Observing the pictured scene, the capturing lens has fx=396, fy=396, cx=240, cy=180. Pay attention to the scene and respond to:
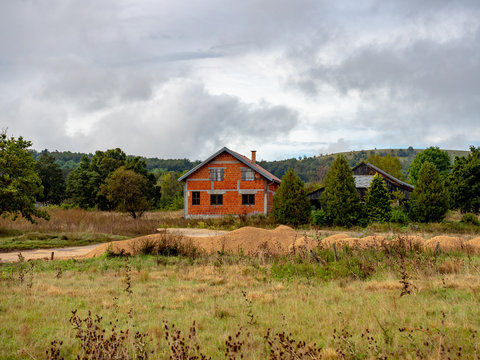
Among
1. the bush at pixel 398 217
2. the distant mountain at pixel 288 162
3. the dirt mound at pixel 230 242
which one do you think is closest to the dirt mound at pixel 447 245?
the dirt mound at pixel 230 242

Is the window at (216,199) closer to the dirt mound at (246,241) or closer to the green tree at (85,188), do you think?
the dirt mound at (246,241)

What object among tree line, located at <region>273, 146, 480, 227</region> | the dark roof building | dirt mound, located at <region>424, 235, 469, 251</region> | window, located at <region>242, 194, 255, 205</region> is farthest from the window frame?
dirt mound, located at <region>424, 235, 469, 251</region>

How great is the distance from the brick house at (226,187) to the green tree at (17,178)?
18223 millimetres

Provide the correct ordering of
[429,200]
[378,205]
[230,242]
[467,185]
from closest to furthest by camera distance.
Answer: [230,242] < [378,205] < [429,200] < [467,185]

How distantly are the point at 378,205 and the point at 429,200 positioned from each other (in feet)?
13.0

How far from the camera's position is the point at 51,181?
6500 centimetres

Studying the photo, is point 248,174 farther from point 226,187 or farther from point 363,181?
point 363,181

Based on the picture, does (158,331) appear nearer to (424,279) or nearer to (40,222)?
(424,279)

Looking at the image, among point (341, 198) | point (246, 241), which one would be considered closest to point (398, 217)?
point (341, 198)

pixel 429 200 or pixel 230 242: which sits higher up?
pixel 429 200

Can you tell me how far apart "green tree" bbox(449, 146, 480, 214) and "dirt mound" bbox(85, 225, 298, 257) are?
29369 millimetres

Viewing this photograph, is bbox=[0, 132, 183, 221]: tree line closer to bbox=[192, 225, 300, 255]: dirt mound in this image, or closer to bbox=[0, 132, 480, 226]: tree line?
bbox=[0, 132, 480, 226]: tree line

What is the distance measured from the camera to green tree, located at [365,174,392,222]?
28.9 meters

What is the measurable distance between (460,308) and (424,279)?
2.39 metres
